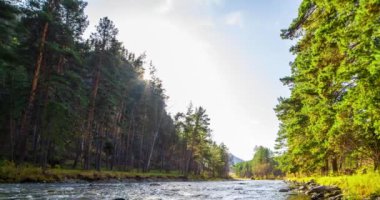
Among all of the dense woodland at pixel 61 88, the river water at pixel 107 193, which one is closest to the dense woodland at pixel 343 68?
the river water at pixel 107 193

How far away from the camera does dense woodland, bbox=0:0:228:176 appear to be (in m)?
27.4

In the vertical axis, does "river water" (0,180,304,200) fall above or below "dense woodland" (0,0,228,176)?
below

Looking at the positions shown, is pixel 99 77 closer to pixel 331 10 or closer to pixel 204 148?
pixel 331 10

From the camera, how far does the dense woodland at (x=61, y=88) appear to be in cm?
2742

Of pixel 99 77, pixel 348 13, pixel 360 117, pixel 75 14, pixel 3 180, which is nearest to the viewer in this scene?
pixel 360 117

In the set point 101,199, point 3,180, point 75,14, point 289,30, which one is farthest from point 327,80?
point 75,14

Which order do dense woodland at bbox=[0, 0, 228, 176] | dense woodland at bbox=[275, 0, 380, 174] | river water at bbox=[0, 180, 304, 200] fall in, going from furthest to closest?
dense woodland at bbox=[0, 0, 228, 176]
river water at bbox=[0, 180, 304, 200]
dense woodland at bbox=[275, 0, 380, 174]

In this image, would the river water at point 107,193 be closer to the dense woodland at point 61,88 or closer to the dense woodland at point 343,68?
the dense woodland at point 343,68

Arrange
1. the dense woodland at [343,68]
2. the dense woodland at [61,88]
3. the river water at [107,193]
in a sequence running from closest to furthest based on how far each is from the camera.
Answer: the dense woodland at [343,68], the river water at [107,193], the dense woodland at [61,88]

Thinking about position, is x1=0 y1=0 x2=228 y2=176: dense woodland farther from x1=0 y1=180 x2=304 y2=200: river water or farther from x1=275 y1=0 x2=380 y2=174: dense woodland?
x1=275 y1=0 x2=380 y2=174: dense woodland

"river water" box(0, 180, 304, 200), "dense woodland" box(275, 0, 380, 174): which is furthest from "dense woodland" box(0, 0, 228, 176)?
"dense woodland" box(275, 0, 380, 174)

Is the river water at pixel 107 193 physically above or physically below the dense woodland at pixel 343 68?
below

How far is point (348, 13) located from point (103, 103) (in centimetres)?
3471

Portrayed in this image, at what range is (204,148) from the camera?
→ 291 ft
